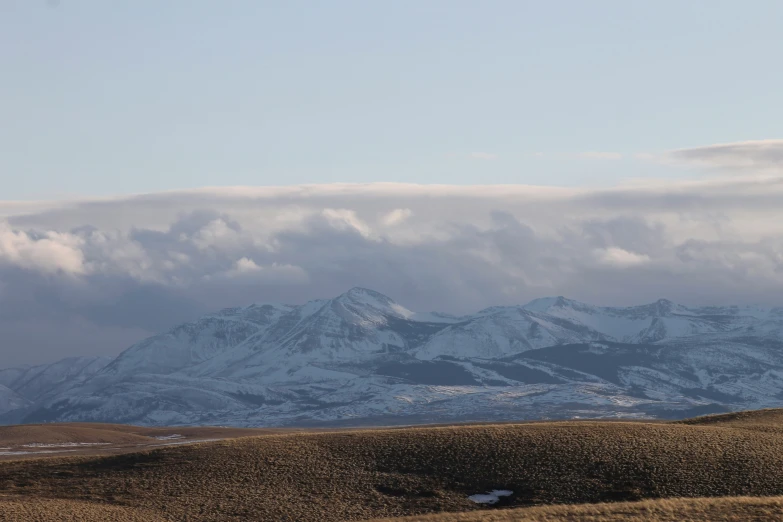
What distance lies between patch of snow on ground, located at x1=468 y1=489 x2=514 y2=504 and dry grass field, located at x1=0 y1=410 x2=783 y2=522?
0.83 m

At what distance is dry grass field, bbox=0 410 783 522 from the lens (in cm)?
7162

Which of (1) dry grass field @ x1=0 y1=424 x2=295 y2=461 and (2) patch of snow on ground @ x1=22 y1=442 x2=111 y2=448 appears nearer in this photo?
(1) dry grass field @ x1=0 y1=424 x2=295 y2=461

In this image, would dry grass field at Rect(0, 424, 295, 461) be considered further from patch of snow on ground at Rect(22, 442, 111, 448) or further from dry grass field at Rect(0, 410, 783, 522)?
dry grass field at Rect(0, 410, 783, 522)

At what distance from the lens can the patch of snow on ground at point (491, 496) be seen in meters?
75.6

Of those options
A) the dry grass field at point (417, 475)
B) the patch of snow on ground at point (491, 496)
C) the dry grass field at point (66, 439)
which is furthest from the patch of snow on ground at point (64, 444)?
the patch of snow on ground at point (491, 496)

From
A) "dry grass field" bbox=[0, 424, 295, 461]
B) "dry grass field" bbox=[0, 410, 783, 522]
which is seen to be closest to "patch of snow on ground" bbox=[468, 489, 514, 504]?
"dry grass field" bbox=[0, 410, 783, 522]

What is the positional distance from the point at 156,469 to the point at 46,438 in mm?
88181

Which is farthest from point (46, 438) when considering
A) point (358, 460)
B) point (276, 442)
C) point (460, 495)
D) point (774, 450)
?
point (774, 450)

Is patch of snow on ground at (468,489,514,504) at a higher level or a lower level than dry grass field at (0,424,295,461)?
higher

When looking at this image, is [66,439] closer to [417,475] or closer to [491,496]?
[417,475]

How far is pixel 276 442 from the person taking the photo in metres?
94.6

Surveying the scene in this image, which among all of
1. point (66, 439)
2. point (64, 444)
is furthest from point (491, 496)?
point (66, 439)

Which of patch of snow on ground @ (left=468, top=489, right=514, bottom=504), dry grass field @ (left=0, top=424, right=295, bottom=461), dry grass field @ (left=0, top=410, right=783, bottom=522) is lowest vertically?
dry grass field @ (left=0, top=424, right=295, bottom=461)

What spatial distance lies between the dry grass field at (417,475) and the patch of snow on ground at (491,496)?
83 cm
